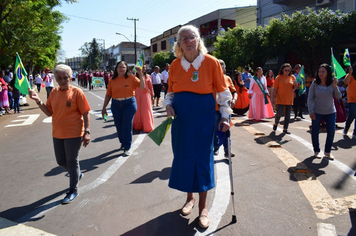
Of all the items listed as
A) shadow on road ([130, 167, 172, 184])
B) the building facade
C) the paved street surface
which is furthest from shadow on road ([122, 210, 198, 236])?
the building facade

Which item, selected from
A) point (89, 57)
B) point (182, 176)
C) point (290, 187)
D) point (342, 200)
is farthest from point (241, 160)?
point (89, 57)

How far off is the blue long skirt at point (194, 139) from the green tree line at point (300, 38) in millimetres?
16926

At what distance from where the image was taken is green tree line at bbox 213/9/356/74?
1738 centimetres

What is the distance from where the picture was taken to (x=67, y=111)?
3979 mm

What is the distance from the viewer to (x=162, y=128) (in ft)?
11.0

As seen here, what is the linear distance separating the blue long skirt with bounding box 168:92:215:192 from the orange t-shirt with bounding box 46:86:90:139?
1.49 m

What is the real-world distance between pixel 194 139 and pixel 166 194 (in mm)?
1289

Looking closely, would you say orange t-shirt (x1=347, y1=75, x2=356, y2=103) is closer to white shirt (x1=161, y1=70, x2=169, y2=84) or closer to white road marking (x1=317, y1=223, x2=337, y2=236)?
white road marking (x1=317, y1=223, x2=337, y2=236)

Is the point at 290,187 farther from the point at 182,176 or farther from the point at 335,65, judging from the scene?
the point at 335,65

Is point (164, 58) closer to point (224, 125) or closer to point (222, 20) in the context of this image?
point (222, 20)

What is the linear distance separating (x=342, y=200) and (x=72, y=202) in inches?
142

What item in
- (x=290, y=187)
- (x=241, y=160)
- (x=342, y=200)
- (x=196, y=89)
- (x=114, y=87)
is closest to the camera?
(x=196, y=89)

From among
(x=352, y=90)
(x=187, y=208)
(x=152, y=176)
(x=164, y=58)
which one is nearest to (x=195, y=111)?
(x=187, y=208)

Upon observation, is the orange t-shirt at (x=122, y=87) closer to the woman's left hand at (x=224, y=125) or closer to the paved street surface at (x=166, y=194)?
the paved street surface at (x=166, y=194)
